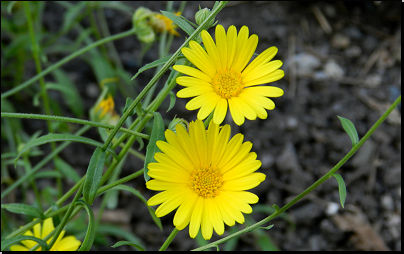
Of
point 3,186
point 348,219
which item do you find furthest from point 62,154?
point 348,219

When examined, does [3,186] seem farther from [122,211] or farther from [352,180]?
[352,180]

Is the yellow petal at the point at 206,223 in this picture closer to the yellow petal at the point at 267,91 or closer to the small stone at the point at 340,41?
the yellow petal at the point at 267,91

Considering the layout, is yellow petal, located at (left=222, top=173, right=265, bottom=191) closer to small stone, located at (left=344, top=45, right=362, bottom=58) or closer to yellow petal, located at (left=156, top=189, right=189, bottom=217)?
yellow petal, located at (left=156, top=189, right=189, bottom=217)

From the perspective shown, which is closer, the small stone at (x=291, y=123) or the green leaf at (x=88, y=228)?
the green leaf at (x=88, y=228)

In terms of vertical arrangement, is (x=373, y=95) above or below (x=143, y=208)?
above

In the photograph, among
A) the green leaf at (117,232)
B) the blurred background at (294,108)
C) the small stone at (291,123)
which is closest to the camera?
the green leaf at (117,232)

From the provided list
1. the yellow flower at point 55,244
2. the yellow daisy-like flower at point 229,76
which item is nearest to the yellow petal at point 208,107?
the yellow daisy-like flower at point 229,76
